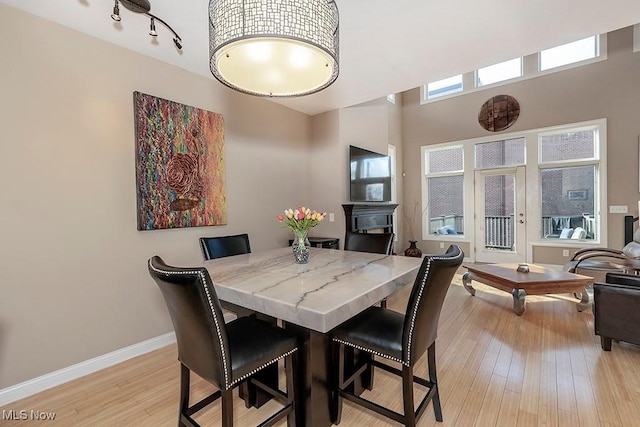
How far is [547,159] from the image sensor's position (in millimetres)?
5297

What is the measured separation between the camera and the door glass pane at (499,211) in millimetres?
5668

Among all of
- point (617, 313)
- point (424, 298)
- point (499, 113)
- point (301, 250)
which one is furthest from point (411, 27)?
point (499, 113)

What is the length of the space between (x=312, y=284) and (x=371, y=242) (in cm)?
136

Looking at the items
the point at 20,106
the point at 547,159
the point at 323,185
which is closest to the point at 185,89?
the point at 20,106

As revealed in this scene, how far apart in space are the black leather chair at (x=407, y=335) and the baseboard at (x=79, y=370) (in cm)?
182

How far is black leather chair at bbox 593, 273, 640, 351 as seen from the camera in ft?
7.14

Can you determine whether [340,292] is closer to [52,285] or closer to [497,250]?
[52,285]

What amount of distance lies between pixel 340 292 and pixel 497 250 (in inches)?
223

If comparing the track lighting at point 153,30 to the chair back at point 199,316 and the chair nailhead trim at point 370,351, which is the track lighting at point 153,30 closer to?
the chair back at point 199,316

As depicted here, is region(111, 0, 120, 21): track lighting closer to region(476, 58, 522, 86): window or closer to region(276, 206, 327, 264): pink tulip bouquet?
region(276, 206, 327, 264): pink tulip bouquet

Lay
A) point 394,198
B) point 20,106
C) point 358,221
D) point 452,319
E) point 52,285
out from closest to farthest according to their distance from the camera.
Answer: point 20,106 < point 52,285 < point 452,319 < point 358,221 < point 394,198

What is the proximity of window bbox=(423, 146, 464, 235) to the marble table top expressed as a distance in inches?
188

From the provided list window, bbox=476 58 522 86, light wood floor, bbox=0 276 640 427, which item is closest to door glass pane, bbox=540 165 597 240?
window, bbox=476 58 522 86

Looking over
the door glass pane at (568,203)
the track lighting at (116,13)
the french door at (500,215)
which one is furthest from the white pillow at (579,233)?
the track lighting at (116,13)
